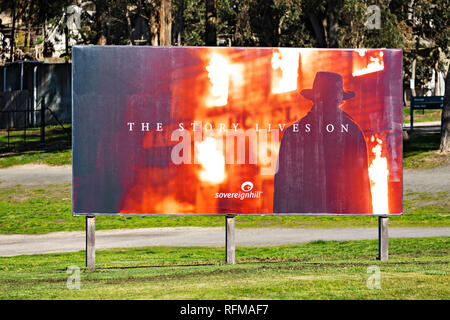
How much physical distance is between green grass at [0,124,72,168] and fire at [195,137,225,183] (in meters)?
23.2

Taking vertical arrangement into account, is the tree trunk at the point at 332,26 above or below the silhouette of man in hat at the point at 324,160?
above

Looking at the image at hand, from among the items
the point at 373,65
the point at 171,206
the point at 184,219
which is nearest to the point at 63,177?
the point at 184,219

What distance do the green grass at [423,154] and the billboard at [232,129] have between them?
772 inches

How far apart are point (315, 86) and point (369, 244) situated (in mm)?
6277

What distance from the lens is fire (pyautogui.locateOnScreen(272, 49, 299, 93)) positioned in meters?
14.8

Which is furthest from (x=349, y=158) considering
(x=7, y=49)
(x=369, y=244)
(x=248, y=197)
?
(x=7, y=49)

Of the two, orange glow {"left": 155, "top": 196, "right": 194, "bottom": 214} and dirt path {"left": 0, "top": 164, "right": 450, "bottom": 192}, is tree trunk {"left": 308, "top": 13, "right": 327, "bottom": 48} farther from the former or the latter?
orange glow {"left": 155, "top": 196, "right": 194, "bottom": 214}

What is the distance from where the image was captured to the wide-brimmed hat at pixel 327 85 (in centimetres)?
1489

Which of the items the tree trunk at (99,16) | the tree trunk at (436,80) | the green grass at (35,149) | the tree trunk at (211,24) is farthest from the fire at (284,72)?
the tree trunk at (436,80)

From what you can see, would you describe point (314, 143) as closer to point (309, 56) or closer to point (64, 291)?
point (309, 56)

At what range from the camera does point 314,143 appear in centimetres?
1498

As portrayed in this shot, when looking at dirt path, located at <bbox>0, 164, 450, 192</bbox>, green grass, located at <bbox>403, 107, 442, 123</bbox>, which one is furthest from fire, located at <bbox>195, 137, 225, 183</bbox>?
green grass, located at <bbox>403, 107, 442, 123</bbox>

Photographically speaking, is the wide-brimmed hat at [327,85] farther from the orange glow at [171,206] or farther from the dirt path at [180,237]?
the dirt path at [180,237]

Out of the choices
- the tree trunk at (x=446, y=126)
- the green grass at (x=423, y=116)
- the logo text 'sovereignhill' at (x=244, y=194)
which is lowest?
the logo text 'sovereignhill' at (x=244, y=194)
